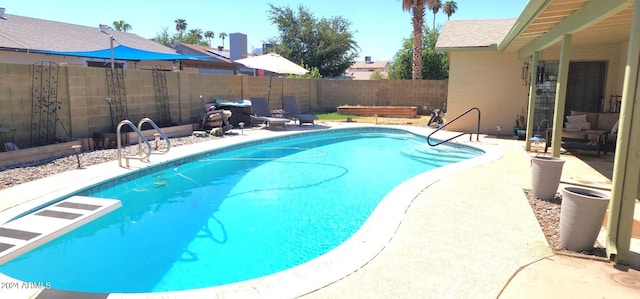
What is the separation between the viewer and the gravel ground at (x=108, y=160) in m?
3.77

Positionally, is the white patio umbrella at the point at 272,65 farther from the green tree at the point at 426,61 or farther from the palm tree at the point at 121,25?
the palm tree at the point at 121,25

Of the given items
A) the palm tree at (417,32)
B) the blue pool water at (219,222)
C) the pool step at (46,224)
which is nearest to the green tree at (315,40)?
the palm tree at (417,32)

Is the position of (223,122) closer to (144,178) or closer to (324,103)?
(144,178)

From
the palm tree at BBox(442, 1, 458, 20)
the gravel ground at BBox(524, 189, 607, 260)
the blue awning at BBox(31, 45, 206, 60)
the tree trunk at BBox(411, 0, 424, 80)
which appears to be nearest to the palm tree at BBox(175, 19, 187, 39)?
the palm tree at BBox(442, 1, 458, 20)

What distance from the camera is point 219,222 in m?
5.48

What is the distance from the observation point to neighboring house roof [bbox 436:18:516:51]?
11766mm

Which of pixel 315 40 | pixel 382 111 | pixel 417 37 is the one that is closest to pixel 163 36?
pixel 315 40

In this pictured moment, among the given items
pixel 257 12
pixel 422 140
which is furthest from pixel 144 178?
pixel 257 12

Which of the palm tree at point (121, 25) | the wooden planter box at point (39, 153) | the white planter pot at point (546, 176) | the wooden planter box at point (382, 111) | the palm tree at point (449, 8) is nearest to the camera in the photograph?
the white planter pot at point (546, 176)

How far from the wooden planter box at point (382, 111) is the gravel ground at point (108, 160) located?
9231 mm

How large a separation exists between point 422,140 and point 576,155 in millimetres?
4161

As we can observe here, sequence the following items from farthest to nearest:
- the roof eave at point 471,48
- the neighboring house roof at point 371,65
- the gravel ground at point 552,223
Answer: the neighboring house roof at point 371,65, the roof eave at point 471,48, the gravel ground at point 552,223

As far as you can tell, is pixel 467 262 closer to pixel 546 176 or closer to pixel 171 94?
pixel 546 176

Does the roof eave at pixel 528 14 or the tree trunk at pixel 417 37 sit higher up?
the tree trunk at pixel 417 37
